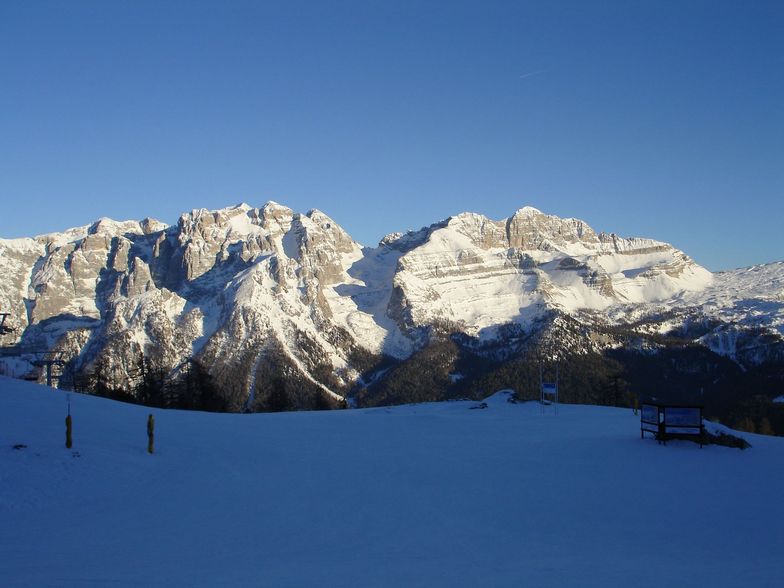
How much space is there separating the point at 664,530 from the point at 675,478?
21.0 feet

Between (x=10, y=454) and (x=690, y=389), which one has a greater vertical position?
(x=10, y=454)

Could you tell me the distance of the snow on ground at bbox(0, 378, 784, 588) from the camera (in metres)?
13.2

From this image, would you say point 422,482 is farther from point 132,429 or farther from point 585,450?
point 132,429

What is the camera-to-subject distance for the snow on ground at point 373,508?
13234 millimetres

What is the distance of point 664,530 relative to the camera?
54.5 ft

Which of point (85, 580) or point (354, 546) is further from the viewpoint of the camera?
point (354, 546)

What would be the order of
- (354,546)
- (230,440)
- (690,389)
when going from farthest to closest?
(690,389), (230,440), (354,546)

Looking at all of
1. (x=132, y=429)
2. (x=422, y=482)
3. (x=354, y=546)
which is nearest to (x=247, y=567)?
(x=354, y=546)

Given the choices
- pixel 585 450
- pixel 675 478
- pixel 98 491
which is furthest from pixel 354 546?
pixel 585 450

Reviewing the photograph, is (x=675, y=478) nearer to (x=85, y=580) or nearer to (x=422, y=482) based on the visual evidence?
(x=422, y=482)

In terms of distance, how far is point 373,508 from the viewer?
18.8 m

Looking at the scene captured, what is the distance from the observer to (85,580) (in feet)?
39.8

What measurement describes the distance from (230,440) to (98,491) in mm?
10067

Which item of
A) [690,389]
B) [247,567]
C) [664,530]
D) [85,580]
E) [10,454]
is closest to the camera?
[85,580]
